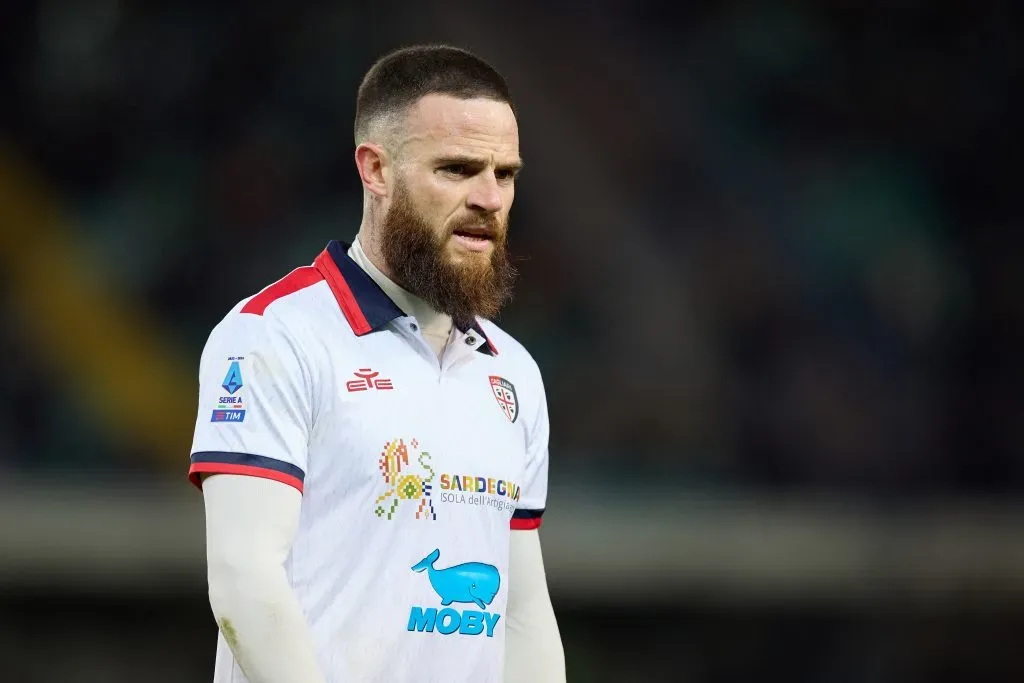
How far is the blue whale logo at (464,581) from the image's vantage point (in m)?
2.62

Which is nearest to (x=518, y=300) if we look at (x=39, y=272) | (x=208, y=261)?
(x=208, y=261)

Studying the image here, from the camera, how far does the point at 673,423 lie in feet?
26.7

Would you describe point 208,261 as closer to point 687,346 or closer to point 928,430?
point 687,346

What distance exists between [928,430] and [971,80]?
2.39 m

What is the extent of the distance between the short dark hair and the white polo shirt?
35 centimetres

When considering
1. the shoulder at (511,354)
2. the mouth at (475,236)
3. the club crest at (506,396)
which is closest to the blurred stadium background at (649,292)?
the shoulder at (511,354)

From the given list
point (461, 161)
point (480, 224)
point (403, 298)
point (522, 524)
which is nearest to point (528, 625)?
point (522, 524)

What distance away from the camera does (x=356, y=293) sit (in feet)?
9.06

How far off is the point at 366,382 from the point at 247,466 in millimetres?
286

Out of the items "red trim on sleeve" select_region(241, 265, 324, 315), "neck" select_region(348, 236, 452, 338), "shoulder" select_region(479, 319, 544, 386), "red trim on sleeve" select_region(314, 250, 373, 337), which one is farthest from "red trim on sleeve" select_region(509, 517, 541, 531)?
"red trim on sleeve" select_region(241, 265, 324, 315)

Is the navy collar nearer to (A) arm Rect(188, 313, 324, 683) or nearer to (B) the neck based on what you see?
(B) the neck

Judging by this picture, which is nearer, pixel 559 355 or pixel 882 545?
pixel 882 545

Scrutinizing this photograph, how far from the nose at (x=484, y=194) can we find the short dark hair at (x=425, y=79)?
15 cm

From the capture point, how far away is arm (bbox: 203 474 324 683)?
2373mm
